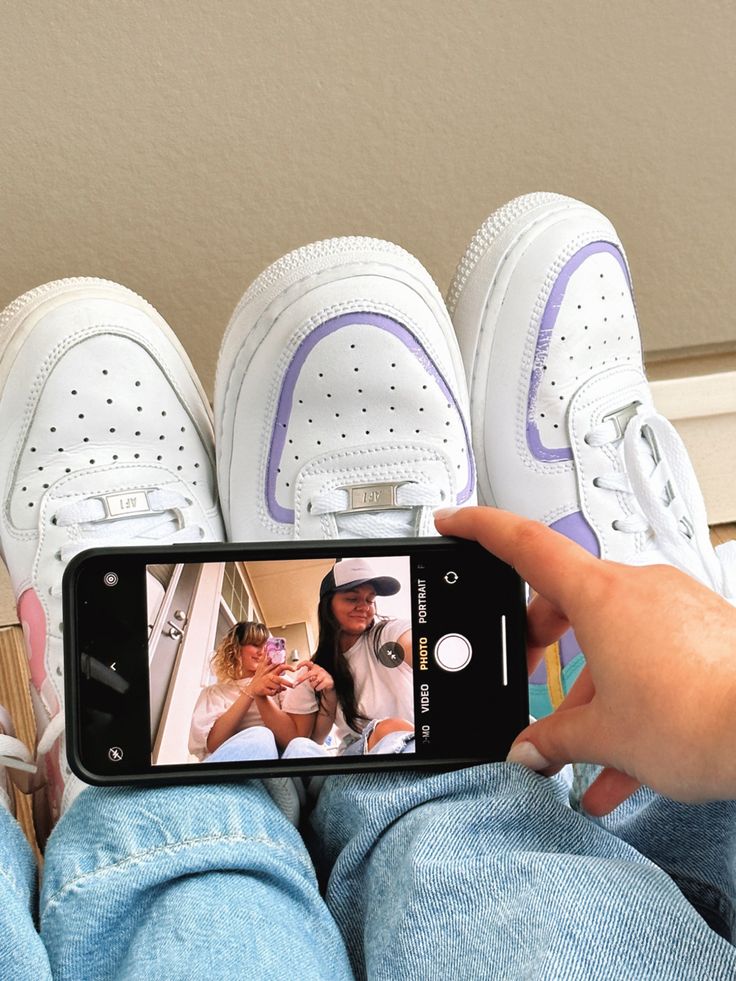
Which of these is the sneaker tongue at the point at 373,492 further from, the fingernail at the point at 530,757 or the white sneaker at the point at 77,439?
the fingernail at the point at 530,757

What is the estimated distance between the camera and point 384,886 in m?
0.46

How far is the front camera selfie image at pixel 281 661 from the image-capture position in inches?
19.8

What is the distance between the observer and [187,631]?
19.8 inches

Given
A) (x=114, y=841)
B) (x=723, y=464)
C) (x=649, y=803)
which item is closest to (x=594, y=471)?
(x=723, y=464)

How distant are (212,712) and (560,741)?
0.18m

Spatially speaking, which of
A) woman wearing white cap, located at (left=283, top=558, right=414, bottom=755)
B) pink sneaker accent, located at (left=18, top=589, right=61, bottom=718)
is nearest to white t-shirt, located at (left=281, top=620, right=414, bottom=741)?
woman wearing white cap, located at (left=283, top=558, right=414, bottom=755)

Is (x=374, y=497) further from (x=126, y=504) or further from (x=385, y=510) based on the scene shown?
(x=126, y=504)

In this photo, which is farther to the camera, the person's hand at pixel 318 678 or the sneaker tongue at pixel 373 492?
the sneaker tongue at pixel 373 492

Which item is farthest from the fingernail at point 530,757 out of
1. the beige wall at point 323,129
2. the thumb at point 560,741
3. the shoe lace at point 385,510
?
the beige wall at point 323,129

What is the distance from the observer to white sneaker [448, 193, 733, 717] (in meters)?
0.70

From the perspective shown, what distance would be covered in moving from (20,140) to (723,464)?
616mm

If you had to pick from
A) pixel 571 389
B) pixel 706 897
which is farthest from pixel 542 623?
pixel 571 389

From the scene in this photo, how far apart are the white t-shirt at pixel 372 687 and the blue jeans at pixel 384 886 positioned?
1.3 inches

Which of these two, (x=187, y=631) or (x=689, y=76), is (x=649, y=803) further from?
(x=689, y=76)
